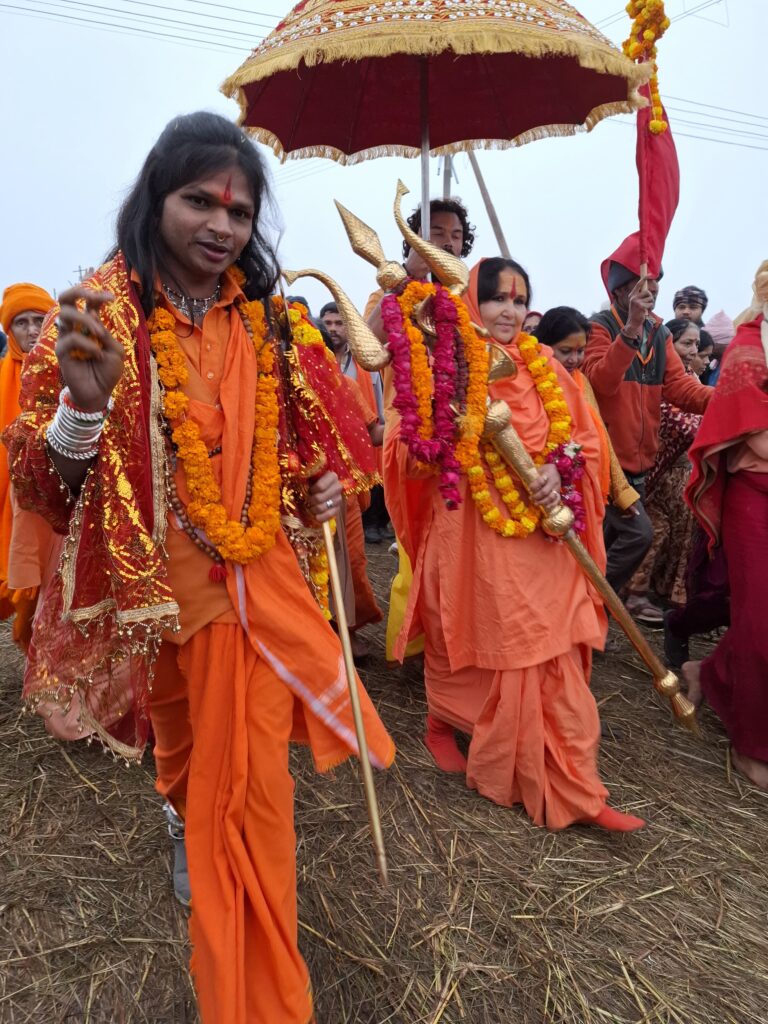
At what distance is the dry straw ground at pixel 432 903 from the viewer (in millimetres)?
2070

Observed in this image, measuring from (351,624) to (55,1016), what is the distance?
2.33 metres

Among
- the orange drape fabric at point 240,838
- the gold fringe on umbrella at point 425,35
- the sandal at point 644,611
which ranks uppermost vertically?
the gold fringe on umbrella at point 425,35

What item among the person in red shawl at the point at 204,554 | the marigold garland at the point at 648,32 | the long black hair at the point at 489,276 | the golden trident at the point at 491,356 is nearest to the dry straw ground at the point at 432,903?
the person in red shawl at the point at 204,554

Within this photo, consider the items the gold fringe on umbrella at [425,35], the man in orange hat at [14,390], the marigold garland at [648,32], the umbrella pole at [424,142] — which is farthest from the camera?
the man in orange hat at [14,390]

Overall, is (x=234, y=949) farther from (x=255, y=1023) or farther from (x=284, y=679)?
(x=284, y=679)

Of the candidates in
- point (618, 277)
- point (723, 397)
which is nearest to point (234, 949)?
point (723, 397)

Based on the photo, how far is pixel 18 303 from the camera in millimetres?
3930

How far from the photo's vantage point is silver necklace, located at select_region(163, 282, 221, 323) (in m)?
1.96

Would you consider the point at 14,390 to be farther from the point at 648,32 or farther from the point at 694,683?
the point at 694,683

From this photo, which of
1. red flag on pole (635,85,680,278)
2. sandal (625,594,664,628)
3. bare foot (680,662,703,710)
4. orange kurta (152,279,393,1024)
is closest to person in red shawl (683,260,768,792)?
bare foot (680,662,703,710)

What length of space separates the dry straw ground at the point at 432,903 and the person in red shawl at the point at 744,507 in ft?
0.81

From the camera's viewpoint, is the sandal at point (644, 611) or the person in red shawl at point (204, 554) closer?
the person in red shawl at point (204, 554)

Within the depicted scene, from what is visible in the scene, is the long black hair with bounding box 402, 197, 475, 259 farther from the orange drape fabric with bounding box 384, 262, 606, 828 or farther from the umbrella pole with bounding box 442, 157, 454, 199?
the orange drape fabric with bounding box 384, 262, 606, 828

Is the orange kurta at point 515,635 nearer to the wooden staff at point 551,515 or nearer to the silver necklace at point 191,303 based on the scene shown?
the wooden staff at point 551,515
